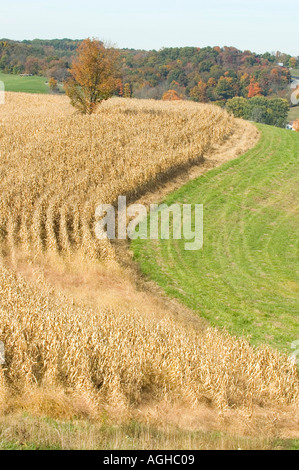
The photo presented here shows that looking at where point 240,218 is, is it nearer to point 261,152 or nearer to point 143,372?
point 261,152

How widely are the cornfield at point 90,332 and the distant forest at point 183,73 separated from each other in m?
68.9

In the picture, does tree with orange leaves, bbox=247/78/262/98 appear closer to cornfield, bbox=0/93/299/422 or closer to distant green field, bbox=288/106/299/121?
distant green field, bbox=288/106/299/121

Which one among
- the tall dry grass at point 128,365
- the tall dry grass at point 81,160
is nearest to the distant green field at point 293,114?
the tall dry grass at point 81,160

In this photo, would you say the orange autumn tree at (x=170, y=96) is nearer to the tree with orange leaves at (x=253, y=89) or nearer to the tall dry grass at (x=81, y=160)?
the tree with orange leaves at (x=253, y=89)

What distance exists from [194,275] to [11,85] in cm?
6980

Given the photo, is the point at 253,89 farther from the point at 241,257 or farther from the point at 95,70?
the point at 241,257

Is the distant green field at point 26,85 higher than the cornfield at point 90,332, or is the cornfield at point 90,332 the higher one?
the distant green field at point 26,85

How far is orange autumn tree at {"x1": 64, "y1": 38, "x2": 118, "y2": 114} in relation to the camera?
31094 mm

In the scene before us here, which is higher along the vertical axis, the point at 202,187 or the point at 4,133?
the point at 4,133

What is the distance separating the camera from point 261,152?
28969 millimetres

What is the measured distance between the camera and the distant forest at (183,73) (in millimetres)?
100625

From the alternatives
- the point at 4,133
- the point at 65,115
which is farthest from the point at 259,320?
the point at 65,115
